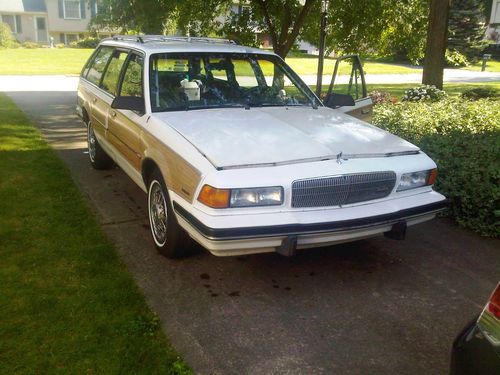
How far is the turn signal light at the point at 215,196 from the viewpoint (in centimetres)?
329

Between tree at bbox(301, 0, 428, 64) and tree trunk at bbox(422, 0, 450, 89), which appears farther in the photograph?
tree at bbox(301, 0, 428, 64)

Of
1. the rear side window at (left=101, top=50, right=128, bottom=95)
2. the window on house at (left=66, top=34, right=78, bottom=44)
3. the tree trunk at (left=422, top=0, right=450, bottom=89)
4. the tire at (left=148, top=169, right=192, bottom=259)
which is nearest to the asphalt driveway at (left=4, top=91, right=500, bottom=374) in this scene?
the tire at (left=148, top=169, right=192, bottom=259)

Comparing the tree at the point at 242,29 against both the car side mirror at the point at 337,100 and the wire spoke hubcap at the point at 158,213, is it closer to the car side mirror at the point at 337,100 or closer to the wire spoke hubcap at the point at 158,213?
the car side mirror at the point at 337,100

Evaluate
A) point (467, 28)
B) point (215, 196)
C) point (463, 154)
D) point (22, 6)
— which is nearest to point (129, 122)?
point (215, 196)

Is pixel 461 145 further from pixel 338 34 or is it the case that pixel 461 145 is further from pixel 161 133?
pixel 338 34

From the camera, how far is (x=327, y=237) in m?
3.51

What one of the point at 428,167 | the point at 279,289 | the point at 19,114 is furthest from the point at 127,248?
the point at 19,114

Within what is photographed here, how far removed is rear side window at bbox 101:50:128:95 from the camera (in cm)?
550

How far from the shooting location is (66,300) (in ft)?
11.5

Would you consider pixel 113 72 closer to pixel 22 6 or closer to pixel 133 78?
pixel 133 78

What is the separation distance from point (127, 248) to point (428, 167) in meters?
2.67

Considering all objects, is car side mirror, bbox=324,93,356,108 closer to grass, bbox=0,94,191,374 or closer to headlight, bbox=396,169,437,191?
headlight, bbox=396,169,437,191

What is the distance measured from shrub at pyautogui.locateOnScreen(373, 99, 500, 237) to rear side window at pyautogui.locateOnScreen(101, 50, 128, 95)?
353 cm

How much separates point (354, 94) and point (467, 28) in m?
35.8
